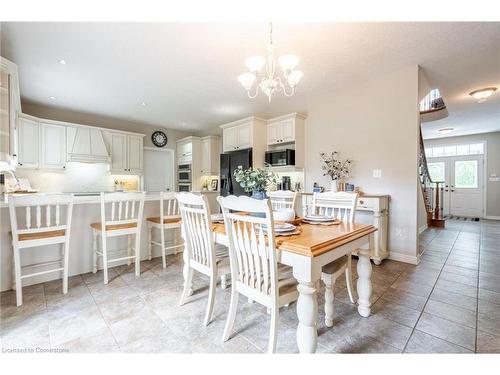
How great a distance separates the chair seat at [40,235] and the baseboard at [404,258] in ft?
13.0

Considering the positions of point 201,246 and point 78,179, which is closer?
point 201,246

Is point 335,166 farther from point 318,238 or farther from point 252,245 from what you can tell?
point 252,245

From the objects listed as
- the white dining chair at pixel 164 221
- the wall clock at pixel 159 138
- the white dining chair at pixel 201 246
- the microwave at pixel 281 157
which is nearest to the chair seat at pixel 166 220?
the white dining chair at pixel 164 221

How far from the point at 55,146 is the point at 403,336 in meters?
6.06

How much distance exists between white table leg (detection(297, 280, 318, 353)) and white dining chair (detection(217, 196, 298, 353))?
14 cm

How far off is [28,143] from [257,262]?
517cm

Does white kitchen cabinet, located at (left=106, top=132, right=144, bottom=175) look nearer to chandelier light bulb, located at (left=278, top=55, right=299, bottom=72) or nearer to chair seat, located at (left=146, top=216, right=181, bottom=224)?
chair seat, located at (left=146, top=216, right=181, bottom=224)

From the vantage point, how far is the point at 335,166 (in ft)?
12.6

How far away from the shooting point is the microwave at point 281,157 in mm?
4250

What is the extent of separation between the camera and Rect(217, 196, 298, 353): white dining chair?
1271 mm

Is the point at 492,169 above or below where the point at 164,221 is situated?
above

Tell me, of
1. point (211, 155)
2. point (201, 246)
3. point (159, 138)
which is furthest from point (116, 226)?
point (159, 138)

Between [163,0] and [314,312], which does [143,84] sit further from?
[314,312]

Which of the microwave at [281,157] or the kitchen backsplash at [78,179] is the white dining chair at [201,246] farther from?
the kitchen backsplash at [78,179]
